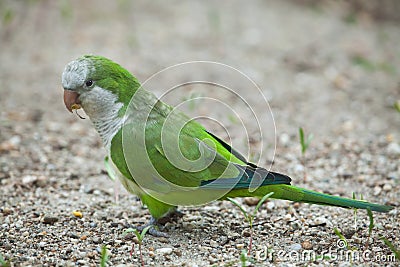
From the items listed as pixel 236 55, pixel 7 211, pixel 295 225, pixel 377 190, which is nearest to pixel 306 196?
pixel 295 225

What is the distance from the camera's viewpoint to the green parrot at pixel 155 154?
3.05 metres

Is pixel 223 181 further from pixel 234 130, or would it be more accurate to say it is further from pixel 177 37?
pixel 177 37

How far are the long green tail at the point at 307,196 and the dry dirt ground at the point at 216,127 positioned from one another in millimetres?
263

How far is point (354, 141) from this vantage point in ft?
15.5

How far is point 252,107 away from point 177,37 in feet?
6.35

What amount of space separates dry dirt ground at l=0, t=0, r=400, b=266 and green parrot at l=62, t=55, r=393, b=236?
1.06 ft

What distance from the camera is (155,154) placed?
309cm

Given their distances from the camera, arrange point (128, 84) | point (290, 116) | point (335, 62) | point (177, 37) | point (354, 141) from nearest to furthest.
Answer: point (128, 84), point (354, 141), point (290, 116), point (335, 62), point (177, 37)

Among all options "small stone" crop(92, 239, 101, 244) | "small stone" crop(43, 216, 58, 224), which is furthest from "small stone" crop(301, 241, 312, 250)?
"small stone" crop(43, 216, 58, 224)

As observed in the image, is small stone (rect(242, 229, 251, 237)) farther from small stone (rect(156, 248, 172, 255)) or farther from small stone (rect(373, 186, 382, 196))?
small stone (rect(373, 186, 382, 196))

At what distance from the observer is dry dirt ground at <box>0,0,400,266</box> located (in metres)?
3.11

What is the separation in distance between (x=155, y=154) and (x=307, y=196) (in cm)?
92

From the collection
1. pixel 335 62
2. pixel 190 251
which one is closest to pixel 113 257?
pixel 190 251

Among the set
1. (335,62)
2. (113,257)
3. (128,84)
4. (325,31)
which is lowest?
(113,257)
